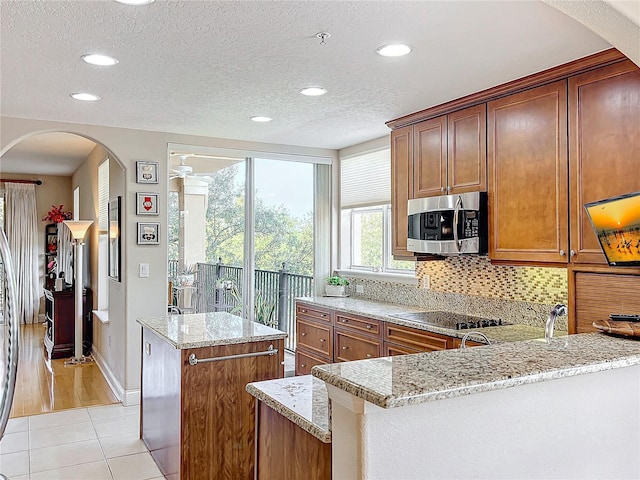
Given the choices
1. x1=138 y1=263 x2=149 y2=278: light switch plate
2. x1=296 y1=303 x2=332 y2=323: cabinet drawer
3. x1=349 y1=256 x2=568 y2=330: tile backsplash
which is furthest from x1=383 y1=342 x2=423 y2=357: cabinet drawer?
x1=138 y1=263 x2=149 y2=278: light switch plate

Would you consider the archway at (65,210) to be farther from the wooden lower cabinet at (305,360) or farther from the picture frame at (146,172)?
the wooden lower cabinet at (305,360)

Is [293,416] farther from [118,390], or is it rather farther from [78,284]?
[78,284]

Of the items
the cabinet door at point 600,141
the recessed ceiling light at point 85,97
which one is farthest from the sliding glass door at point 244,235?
the cabinet door at point 600,141

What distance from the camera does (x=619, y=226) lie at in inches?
85.0

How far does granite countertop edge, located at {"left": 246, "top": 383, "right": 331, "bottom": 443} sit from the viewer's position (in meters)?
1.57

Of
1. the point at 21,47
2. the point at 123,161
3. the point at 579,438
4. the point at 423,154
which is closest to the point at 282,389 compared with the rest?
the point at 579,438

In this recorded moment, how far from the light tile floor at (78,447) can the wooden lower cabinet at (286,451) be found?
1609mm

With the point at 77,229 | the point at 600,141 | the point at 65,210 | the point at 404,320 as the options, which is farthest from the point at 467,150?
the point at 65,210

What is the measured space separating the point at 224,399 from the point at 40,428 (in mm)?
2011

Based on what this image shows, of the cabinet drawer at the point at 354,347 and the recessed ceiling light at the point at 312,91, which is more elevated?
the recessed ceiling light at the point at 312,91

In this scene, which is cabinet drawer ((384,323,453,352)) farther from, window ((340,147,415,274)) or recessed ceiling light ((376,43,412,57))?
recessed ceiling light ((376,43,412,57))

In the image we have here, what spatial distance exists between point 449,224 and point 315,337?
1.90 m

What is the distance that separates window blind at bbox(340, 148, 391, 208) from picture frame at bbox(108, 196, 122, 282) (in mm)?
2241

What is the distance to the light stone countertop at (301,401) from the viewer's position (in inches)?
64.1
